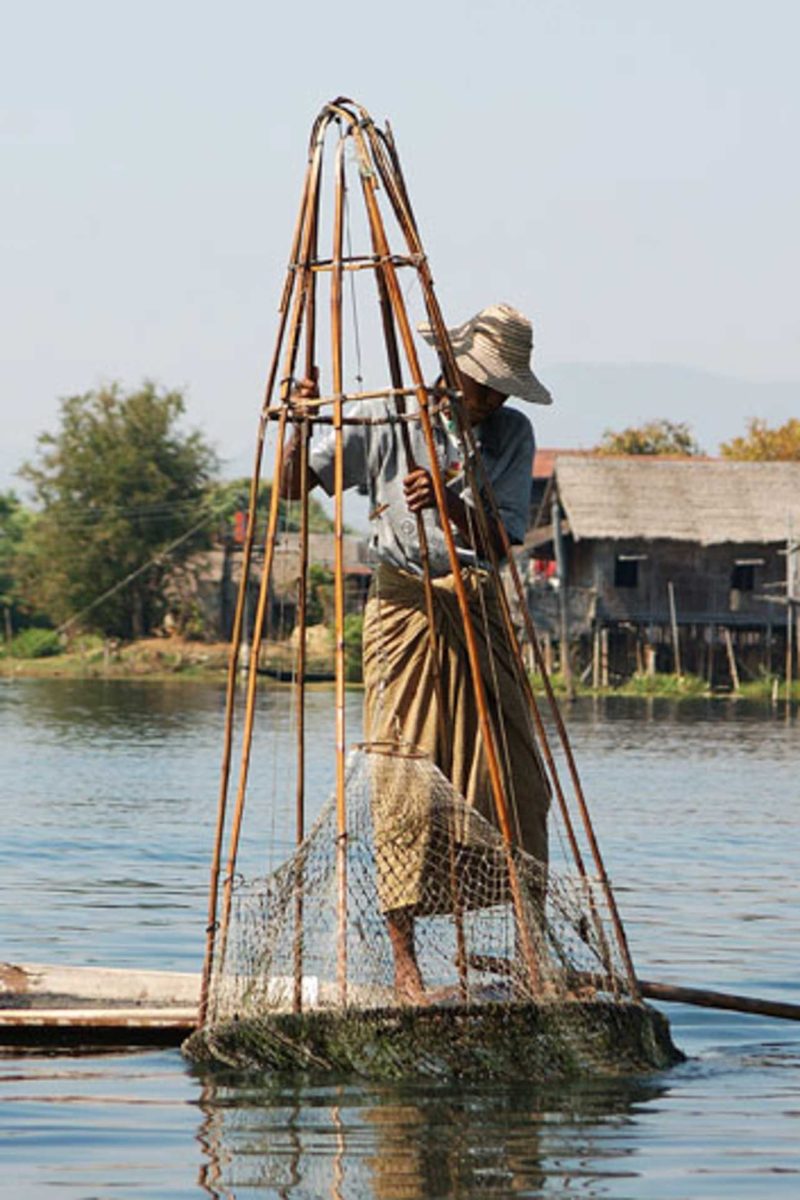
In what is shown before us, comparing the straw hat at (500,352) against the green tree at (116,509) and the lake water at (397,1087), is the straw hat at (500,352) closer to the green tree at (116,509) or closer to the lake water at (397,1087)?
the lake water at (397,1087)

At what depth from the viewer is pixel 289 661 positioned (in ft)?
146

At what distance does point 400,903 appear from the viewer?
563 cm

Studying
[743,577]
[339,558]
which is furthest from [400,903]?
[743,577]

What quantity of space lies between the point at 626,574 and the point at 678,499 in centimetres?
173

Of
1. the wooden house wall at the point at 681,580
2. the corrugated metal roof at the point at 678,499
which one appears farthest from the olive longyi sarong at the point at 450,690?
the wooden house wall at the point at 681,580

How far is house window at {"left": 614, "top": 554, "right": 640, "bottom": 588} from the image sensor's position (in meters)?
38.9

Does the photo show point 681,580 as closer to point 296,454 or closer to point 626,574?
point 626,574

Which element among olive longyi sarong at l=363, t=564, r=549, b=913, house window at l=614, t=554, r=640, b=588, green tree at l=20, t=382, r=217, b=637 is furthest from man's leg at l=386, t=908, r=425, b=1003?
green tree at l=20, t=382, r=217, b=637

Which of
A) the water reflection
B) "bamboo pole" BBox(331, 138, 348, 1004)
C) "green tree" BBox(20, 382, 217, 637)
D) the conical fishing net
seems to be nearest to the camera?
the water reflection

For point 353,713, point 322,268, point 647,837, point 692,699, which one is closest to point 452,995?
point 322,268

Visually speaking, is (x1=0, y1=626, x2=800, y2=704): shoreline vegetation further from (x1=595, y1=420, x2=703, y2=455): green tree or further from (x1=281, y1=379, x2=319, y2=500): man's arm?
(x1=281, y1=379, x2=319, y2=500): man's arm

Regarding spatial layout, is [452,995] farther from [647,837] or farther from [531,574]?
[531,574]

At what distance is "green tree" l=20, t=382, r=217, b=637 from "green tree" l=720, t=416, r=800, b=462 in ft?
43.1

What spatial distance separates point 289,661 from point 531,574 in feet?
16.9
